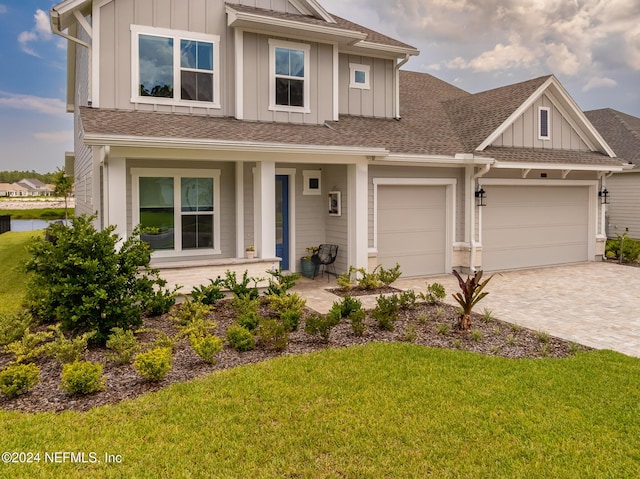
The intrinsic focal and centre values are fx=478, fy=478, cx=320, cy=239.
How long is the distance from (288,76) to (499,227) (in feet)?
22.3

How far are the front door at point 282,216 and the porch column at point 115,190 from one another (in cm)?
387

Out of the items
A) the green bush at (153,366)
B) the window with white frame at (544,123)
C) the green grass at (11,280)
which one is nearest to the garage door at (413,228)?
the window with white frame at (544,123)

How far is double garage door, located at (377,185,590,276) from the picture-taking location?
38.2 feet

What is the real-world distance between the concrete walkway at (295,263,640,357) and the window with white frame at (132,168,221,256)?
7.88 ft

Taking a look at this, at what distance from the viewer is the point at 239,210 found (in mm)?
10508

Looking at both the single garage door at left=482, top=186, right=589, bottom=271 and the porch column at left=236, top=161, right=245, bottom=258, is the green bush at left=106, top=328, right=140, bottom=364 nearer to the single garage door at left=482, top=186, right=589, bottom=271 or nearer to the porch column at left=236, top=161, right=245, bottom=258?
the porch column at left=236, top=161, right=245, bottom=258

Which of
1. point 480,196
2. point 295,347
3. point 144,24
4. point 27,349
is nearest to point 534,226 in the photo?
point 480,196

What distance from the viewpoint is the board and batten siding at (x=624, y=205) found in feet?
61.4

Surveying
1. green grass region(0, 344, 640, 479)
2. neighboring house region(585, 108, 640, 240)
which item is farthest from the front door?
neighboring house region(585, 108, 640, 240)

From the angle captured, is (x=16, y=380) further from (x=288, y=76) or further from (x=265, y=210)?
(x=288, y=76)

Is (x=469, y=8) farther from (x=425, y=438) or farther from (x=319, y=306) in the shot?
(x=425, y=438)

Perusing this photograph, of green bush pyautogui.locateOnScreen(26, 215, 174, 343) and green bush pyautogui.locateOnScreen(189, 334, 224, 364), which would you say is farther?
green bush pyautogui.locateOnScreen(26, 215, 174, 343)

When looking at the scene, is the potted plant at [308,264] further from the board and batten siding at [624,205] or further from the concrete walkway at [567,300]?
the board and batten siding at [624,205]

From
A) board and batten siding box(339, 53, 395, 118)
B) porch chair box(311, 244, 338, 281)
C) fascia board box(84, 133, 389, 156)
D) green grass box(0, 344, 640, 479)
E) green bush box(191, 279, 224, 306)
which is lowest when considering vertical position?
green grass box(0, 344, 640, 479)
